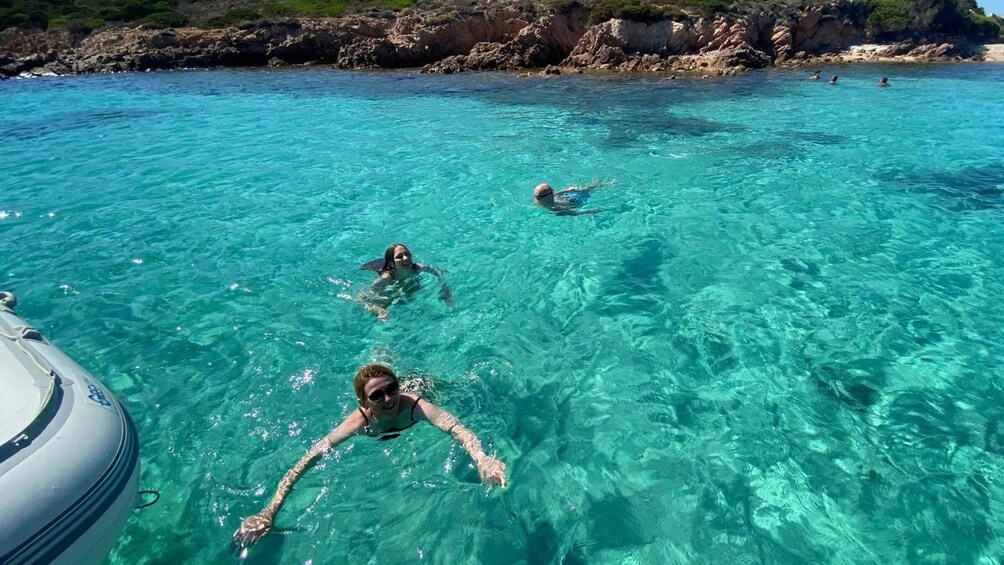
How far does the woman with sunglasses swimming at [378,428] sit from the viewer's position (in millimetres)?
3441

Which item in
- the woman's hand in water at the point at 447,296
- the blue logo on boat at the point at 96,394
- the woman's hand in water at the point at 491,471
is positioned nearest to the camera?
the blue logo on boat at the point at 96,394

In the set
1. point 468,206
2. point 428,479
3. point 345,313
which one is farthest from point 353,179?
point 428,479

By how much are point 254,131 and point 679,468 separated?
16.6 m


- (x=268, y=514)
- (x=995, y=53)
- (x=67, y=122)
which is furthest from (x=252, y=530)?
(x=995, y=53)

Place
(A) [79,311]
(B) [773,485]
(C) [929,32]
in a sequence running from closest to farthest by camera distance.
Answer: (B) [773,485] < (A) [79,311] < (C) [929,32]

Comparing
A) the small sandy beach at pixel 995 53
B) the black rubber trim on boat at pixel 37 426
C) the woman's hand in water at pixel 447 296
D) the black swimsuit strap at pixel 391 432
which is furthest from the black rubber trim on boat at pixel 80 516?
the small sandy beach at pixel 995 53

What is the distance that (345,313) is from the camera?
6.12 meters

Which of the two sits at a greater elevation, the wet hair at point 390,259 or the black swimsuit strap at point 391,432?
the wet hair at point 390,259

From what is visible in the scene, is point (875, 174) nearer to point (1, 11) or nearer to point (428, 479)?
point (428, 479)

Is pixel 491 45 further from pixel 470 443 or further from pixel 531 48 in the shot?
pixel 470 443

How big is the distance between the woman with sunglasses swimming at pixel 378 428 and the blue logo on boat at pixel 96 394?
1.18 metres

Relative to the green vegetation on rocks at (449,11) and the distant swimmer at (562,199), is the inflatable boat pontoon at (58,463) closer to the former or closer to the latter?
the distant swimmer at (562,199)

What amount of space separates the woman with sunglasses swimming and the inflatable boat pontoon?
84cm

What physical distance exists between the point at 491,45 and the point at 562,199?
30355 mm
